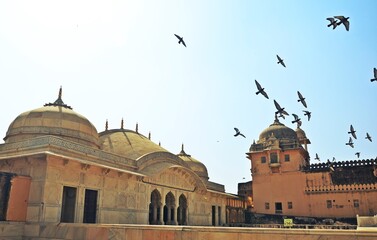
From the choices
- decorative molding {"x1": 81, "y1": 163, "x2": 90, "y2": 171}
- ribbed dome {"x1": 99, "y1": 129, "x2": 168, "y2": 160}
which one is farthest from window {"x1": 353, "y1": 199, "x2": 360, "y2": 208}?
decorative molding {"x1": 81, "y1": 163, "x2": 90, "y2": 171}

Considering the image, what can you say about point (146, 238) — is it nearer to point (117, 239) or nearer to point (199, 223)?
point (117, 239)

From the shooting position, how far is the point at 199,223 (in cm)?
2533

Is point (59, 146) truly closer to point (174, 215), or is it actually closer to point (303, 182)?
point (174, 215)

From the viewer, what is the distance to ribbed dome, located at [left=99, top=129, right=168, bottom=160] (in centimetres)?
2308

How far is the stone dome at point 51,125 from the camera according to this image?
18.3 meters

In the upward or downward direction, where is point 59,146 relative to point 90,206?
upward

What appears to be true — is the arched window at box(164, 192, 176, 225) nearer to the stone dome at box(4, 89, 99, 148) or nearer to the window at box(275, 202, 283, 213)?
the stone dome at box(4, 89, 99, 148)

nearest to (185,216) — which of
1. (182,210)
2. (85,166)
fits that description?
(182,210)

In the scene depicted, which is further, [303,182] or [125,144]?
[303,182]

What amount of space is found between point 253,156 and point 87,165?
20483 millimetres

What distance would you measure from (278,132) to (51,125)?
21.9 metres

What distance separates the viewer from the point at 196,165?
114 feet

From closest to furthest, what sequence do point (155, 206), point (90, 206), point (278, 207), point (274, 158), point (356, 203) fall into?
1. point (90, 206)
2. point (155, 206)
3. point (356, 203)
4. point (278, 207)
5. point (274, 158)

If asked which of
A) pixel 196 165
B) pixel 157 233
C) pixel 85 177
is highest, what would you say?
pixel 196 165
